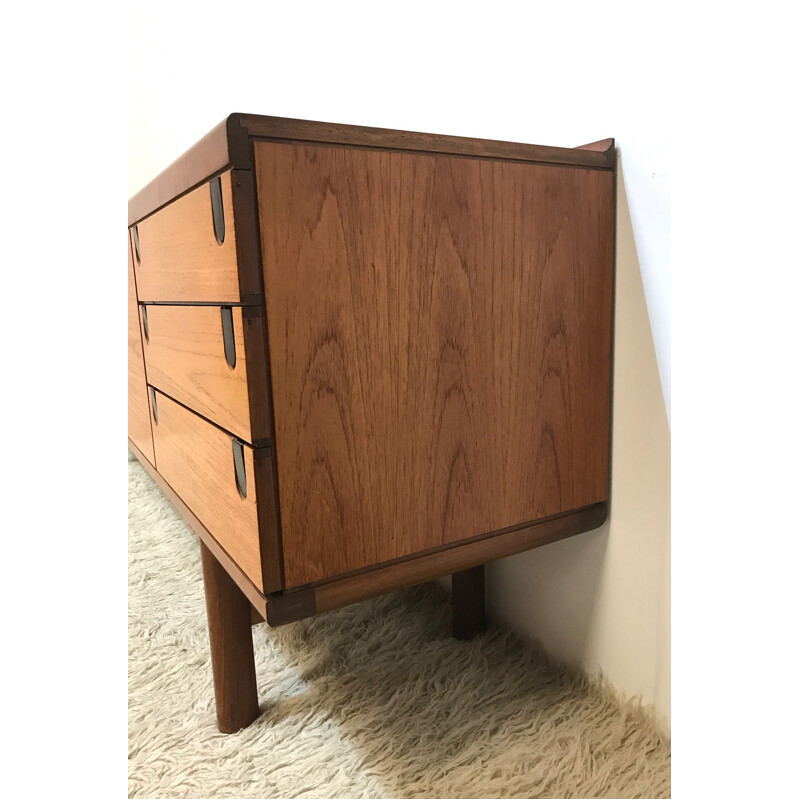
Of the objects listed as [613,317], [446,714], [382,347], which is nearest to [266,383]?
[382,347]

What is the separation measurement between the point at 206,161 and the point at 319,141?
12 centimetres

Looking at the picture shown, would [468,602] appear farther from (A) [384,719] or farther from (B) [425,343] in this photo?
(B) [425,343]

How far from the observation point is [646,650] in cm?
90

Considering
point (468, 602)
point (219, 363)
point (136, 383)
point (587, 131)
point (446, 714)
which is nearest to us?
point (219, 363)

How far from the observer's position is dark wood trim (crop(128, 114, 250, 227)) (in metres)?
0.64

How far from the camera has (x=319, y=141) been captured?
0.68m

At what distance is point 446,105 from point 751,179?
60 cm

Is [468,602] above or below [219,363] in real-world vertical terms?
below

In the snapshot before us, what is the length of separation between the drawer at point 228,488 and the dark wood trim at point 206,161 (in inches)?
11.0

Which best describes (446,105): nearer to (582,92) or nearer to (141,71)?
(582,92)

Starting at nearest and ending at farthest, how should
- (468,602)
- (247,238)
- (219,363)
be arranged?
(247,238), (219,363), (468,602)

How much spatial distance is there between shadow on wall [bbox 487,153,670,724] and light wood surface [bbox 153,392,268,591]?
1.57 ft

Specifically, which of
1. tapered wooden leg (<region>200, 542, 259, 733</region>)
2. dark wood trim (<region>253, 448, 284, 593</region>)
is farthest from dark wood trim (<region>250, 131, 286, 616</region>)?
tapered wooden leg (<region>200, 542, 259, 733</region>)

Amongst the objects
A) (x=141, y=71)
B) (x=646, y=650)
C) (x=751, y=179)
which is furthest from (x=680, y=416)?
(x=141, y=71)
